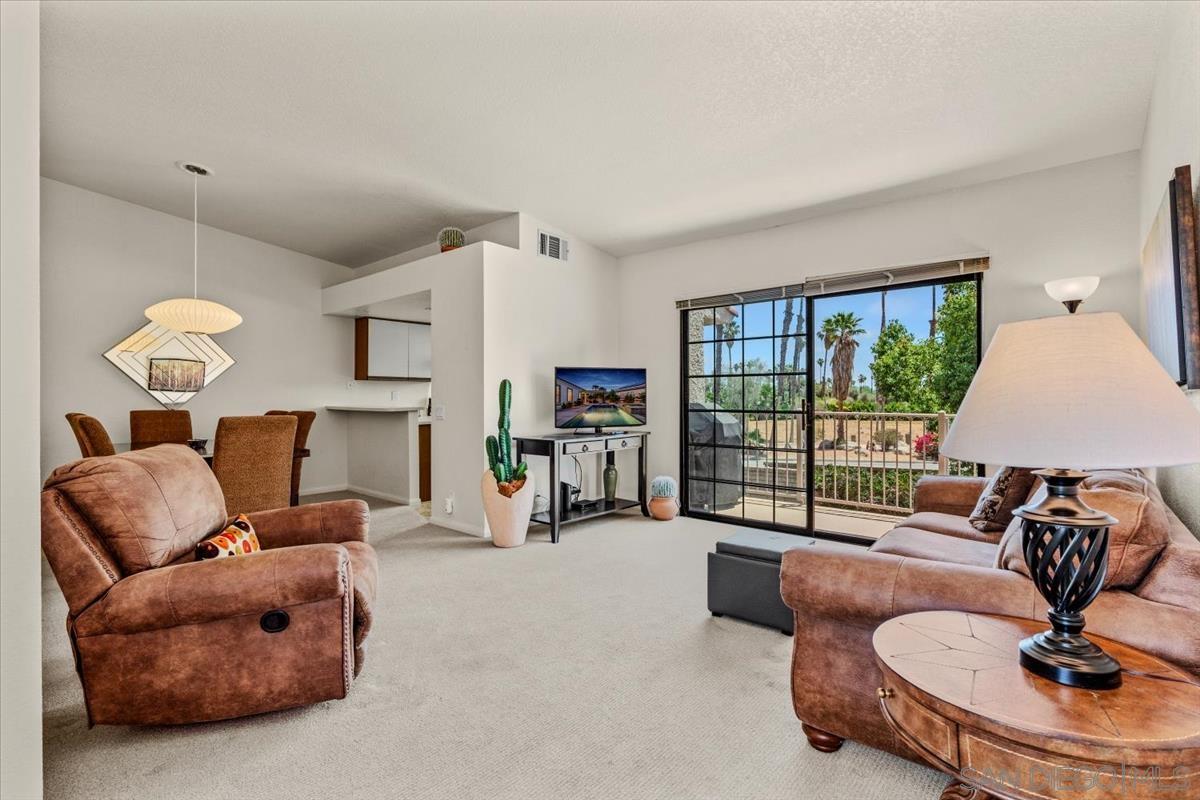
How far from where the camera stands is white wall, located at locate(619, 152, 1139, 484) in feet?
10.6

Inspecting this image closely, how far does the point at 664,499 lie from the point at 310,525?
3087 mm

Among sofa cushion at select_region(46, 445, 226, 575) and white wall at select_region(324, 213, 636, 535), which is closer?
sofa cushion at select_region(46, 445, 226, 575)

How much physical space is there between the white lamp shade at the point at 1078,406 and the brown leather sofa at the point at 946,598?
38cm

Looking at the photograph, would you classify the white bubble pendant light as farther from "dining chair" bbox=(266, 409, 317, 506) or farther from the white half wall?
the white half wall

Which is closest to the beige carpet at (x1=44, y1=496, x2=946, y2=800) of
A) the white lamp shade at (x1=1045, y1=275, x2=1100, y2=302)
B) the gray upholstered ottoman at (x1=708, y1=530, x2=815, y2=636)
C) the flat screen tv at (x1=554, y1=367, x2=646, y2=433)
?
the gray upholstered ottoman at (x1=708, y1=530, x2=815, y2=636)

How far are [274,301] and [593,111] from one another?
4.58m

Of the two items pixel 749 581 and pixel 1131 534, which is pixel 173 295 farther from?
pixel 1131 534

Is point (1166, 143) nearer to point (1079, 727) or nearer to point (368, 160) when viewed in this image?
point (1079, 727)

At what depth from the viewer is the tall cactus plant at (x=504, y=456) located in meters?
4.16

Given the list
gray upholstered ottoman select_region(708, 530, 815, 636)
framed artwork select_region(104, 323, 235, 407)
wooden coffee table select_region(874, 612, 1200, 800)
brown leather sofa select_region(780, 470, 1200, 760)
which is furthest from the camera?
framed artwork select_region(104, 323, 235, 407)

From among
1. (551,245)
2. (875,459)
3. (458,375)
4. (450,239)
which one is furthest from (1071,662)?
(875,459)

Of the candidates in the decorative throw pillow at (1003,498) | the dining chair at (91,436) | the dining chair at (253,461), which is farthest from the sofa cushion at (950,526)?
the dining chair at (91,436)

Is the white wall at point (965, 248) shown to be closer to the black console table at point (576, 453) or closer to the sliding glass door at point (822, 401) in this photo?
the sliding glass door at point (822, 401)

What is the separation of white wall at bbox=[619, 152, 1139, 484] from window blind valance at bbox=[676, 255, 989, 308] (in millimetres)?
66
